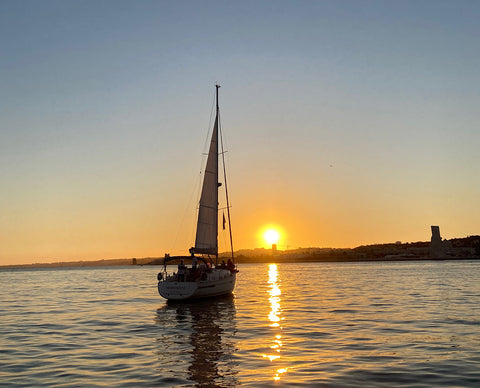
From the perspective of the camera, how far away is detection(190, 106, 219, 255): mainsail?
46.2m

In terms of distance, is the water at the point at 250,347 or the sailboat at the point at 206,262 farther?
the sailboat at the point at 206,262

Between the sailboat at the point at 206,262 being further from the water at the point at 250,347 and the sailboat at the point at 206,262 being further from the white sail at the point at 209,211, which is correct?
the water at the point at 250,347

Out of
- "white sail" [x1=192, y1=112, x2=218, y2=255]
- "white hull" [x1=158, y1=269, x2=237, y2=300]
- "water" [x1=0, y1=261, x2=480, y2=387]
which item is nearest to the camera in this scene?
"water" [x1=0, y1=261, x2=480, y2=387]

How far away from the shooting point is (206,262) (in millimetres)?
43969

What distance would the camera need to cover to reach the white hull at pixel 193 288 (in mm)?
40969

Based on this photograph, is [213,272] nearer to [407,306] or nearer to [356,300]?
[356,300]

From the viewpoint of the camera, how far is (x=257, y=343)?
21359mm

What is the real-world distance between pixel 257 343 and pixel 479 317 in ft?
50.5

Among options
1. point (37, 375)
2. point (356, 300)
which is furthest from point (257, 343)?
point (356, 300)

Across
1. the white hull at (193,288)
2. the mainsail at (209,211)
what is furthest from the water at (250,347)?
the mainsail at (209,211)

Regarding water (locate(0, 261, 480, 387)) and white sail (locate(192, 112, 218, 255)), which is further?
white sail (locate(192, 112, 218, 255))

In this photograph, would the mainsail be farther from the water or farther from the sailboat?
the water

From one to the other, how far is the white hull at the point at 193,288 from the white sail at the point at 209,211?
2918 millimetres

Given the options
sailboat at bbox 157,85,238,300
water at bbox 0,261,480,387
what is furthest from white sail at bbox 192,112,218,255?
water at bbox 0,261,480,387
